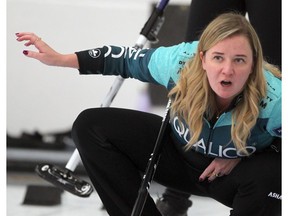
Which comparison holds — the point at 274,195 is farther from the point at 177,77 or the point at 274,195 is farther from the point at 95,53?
the point at 95,53

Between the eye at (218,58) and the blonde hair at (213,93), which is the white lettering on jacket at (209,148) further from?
the eye at (218,58)

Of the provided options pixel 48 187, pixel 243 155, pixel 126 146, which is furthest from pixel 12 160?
pixel 243 155

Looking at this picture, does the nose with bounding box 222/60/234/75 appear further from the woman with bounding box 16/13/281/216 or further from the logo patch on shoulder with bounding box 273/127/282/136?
the logo patch on shoulder with bounding box 273/127/282/136

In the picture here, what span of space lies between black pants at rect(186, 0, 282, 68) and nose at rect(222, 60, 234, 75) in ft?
1.47

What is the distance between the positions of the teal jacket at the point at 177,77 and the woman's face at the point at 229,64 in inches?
3.6

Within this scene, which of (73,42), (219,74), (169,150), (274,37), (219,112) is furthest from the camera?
(73,42)

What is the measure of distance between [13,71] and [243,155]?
1559 millimetres

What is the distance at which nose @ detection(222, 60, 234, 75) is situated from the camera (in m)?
1.42

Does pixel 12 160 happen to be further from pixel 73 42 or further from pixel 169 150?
pixel 169 150

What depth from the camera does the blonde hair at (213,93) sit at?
1464mm

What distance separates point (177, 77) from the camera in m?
1.59

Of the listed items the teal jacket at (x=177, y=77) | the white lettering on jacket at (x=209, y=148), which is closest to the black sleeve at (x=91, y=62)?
the teal jacket at (x=177, y=77)

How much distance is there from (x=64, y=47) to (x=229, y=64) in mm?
1492

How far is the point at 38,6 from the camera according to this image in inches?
111
